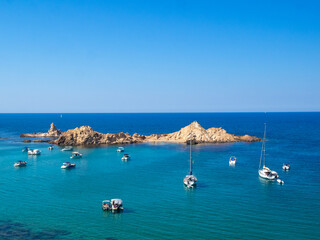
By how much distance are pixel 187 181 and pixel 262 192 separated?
→ 14.3 m

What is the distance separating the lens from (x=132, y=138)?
130m

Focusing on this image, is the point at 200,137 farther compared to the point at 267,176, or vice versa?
the point at 200,137

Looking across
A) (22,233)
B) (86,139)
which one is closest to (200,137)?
(86,139)

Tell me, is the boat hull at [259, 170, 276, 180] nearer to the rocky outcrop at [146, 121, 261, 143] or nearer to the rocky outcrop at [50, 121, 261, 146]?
the rocky outcrop at [50, 121, 261, 146]

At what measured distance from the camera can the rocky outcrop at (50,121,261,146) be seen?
12214 centimetres

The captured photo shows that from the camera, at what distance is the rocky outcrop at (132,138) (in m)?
122

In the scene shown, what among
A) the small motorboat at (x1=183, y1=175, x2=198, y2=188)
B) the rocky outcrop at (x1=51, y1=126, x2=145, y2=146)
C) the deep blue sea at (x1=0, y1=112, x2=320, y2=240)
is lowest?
the deep blue sea at (x1=0, y1=112, x2=320, y2=240)

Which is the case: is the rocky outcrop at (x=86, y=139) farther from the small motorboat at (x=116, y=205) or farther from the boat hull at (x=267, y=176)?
the small motorboat at (x=116, y=205)

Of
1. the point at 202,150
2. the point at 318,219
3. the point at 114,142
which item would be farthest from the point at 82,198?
the point at 114,142

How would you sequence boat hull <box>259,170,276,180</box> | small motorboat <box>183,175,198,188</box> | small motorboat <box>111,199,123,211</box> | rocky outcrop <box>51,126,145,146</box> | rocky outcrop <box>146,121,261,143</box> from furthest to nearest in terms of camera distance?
1. rocky outcrop <box>146,121,261,143</box>
2. rocky outcrop <box>51,126,145,146</box>
3. boat hull <box>259,170,276,180</box>
4. small motorboat <box>183,175,198,188</box>
5. small motorboat <box>111,199,123,211</box>

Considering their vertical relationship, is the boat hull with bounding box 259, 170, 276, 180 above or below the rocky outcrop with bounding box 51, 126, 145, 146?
below

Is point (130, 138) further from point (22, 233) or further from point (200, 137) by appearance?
point (22, 233)

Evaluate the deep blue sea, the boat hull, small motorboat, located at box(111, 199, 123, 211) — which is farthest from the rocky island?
small motorboat, located at box(111, 199, 123, 211)

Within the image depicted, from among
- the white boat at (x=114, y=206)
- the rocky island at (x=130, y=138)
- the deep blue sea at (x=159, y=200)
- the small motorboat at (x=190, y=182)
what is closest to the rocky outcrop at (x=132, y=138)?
the rocky island at (x=130, y=138)
